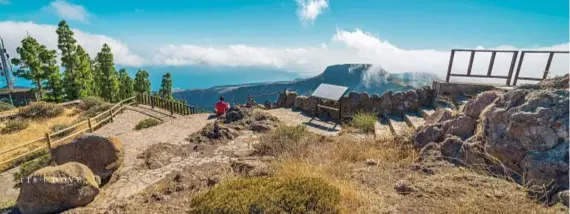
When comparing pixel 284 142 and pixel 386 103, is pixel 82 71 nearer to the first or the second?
pixel 284 142

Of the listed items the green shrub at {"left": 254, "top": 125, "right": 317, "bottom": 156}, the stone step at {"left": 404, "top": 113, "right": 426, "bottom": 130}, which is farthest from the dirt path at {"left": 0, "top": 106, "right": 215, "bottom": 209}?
the stone step at {"left": 404, "top": 113, "right": 426, "bottom": 130}

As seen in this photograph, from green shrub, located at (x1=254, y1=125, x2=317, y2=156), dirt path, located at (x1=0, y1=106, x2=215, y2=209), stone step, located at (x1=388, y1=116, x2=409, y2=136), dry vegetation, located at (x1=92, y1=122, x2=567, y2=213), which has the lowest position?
dirt path, located at (x1=0, y1=106, x2=215, y2=209)

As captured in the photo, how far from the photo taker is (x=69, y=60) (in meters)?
25.5

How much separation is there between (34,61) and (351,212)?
31933 millimetres

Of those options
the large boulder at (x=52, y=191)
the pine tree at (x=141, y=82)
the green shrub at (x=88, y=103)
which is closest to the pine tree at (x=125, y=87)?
the pine tree at (x=141, y=82)

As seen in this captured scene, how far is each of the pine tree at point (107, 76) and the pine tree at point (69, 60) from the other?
3.99 metres

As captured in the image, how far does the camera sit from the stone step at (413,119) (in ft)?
29.3

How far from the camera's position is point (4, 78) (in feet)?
99.8

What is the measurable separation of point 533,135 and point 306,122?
27.8ft

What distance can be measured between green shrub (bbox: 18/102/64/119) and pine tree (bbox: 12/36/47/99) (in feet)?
30.2

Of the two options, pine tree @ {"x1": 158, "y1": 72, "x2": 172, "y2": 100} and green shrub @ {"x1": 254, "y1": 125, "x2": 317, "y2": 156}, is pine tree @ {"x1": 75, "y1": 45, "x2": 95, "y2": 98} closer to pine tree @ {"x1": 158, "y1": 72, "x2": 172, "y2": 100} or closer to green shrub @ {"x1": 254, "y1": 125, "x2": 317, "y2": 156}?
pine tree @ {"x1": 158, "y1": 72, "x2": 172, "y2": 100}

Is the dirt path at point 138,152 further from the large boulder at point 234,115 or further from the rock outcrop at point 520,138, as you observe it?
the rock outcrop at point 520,138

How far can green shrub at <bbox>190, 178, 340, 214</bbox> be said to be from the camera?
3.48 metres

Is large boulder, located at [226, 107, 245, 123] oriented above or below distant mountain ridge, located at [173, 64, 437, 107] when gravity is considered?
above
